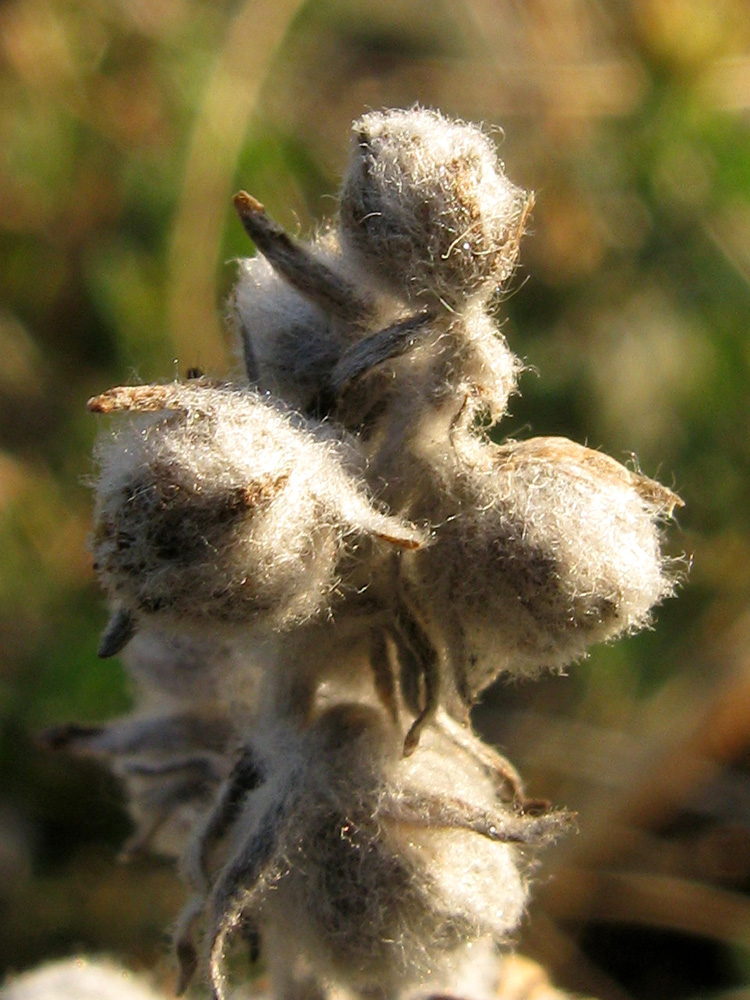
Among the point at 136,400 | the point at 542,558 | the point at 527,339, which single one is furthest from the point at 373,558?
the point at 527,339

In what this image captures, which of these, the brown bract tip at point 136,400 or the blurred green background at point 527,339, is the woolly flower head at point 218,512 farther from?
the blurred green background at point 527,339

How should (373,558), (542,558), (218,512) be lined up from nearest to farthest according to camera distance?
(218,512), (542,558), (373,558)

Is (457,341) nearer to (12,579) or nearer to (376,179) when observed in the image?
(376,179)

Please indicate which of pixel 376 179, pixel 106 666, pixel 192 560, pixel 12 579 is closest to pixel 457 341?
pixel 376 179

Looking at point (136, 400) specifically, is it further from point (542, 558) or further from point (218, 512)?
point (542, 558)

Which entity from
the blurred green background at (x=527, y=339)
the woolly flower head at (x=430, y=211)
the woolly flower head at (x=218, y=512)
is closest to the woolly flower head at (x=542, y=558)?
the woolly flower head at (x=218, y=512)

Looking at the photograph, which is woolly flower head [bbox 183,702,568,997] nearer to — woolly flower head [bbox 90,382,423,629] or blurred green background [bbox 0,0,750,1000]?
woolly flower head [bbox 90,382,423,629]
